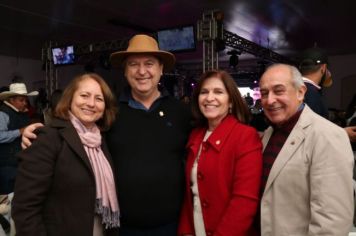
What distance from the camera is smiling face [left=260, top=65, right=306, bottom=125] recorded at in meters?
1.55

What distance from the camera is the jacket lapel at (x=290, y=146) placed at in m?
1.45

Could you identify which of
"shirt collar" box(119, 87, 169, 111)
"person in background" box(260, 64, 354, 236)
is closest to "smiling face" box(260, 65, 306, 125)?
"person in background" box(260, 64, 354, 236)

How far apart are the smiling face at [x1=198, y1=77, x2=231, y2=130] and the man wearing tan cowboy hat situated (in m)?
0.25

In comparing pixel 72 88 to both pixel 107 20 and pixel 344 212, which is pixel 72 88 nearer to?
pixel 344 212

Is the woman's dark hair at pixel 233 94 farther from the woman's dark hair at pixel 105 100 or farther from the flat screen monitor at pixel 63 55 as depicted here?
the flat screen monitor at pixel 63 55

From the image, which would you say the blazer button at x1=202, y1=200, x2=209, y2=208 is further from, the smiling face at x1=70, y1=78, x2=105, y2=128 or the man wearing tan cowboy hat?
the smiling face at x1=70, y1=78, x2=105, y2=128

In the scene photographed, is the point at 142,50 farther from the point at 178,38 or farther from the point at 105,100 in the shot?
the point at 178,38

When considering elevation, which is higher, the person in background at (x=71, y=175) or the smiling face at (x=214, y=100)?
the smiling face at (x=214, y=100)

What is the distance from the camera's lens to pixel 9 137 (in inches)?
159

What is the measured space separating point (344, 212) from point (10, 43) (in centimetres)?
907

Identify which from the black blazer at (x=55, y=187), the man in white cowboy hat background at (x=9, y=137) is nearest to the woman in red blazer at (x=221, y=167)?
the black blazer at (x=55, y=187)

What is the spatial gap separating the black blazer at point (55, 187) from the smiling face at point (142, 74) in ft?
1.58

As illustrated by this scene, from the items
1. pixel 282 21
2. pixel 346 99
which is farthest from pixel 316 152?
pixel 346 99

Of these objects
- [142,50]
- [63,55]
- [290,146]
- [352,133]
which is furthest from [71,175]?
[63,55]
